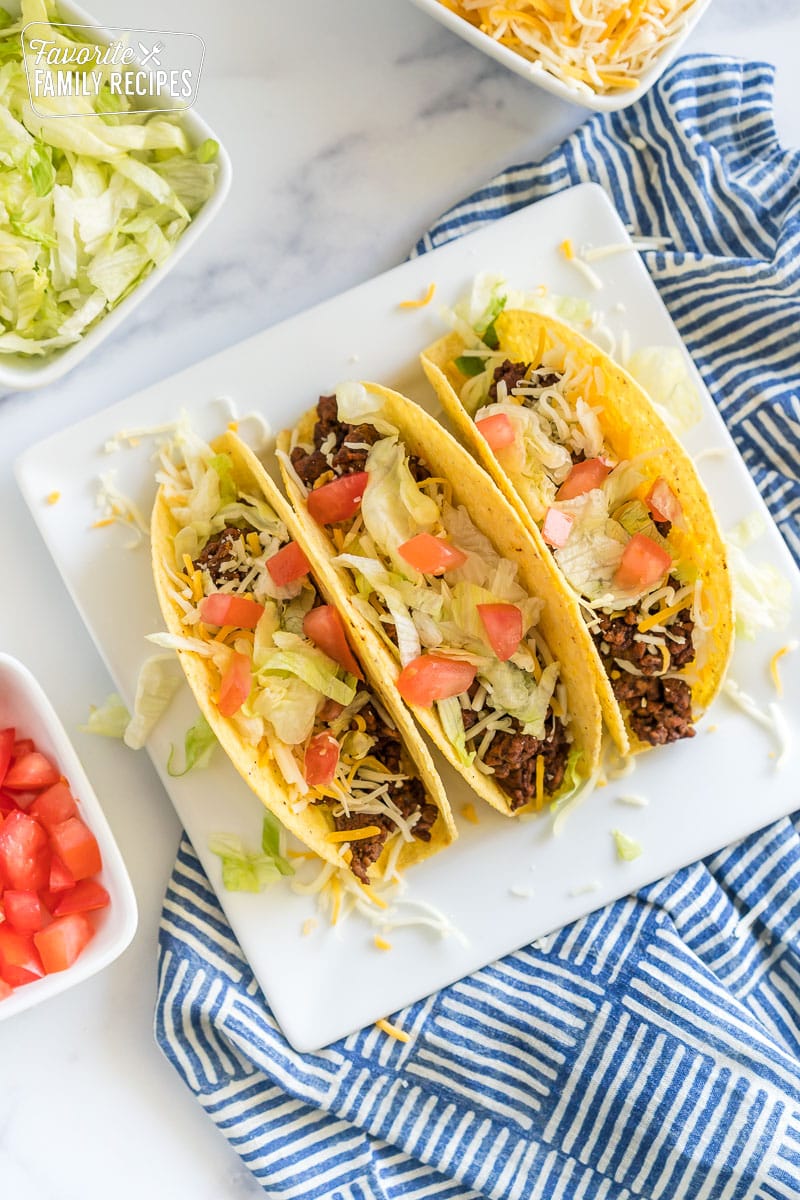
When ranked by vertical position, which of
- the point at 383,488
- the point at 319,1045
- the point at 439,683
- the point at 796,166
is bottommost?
the point at 319,1045

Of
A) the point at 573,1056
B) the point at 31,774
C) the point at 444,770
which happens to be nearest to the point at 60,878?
the point at 31,774

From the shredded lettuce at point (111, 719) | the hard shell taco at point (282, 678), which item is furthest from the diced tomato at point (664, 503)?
the shredded lettuce at point (111, 719)

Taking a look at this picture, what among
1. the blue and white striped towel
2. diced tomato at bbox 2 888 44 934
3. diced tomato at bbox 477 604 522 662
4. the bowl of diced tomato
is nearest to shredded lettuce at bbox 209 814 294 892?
the blue and white striped towel

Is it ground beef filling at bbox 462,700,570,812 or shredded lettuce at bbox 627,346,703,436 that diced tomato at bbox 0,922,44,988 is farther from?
shredded lettuce at bbox 627,346,703,436

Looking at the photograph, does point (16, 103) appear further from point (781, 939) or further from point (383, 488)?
point (781, 939)

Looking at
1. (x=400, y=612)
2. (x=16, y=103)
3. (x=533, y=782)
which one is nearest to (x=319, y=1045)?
(x=533, y=782)

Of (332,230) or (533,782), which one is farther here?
(332,230)
